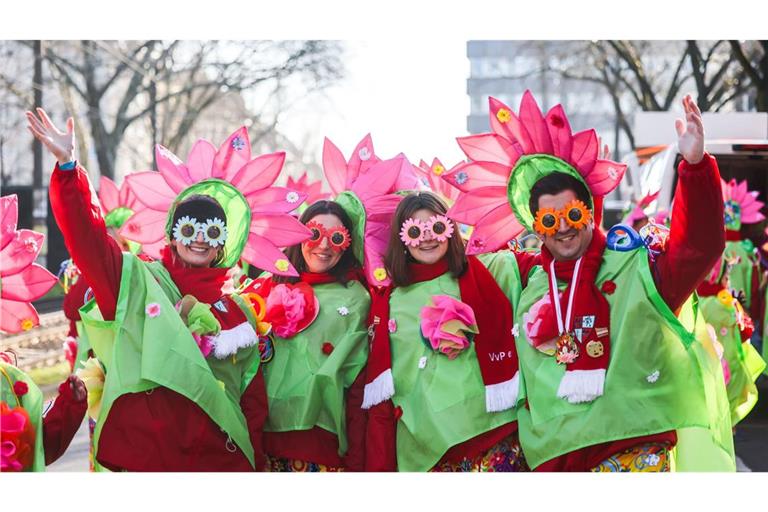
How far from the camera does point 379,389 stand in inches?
166

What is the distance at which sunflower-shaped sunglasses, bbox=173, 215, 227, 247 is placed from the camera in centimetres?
413

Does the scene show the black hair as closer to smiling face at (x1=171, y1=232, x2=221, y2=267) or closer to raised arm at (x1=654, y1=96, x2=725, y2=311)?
raised arm at (x1=654, y1=96, x2=725, y2=311)

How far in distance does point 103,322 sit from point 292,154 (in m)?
19.5

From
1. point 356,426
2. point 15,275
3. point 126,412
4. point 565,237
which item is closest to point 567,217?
point 565,237

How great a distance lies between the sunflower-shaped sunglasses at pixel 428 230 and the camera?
426 cm

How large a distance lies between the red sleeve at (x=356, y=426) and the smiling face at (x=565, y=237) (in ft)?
3.70

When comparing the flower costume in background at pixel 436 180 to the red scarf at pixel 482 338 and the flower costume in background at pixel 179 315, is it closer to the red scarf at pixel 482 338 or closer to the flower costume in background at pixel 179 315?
the red scarf at pixel 482 338

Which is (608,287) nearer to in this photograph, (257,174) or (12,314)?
(257,174)

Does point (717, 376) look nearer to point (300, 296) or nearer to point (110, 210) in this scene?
point (300, 296)

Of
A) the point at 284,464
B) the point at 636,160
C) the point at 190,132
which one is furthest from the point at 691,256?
the point at 190,132

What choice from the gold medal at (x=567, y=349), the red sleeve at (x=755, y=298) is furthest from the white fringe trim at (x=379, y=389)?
the red sleeve at (x=755, y=298)

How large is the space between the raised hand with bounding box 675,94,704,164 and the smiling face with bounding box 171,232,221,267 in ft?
6.77

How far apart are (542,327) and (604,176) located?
71 centimetres

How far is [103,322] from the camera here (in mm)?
3975
